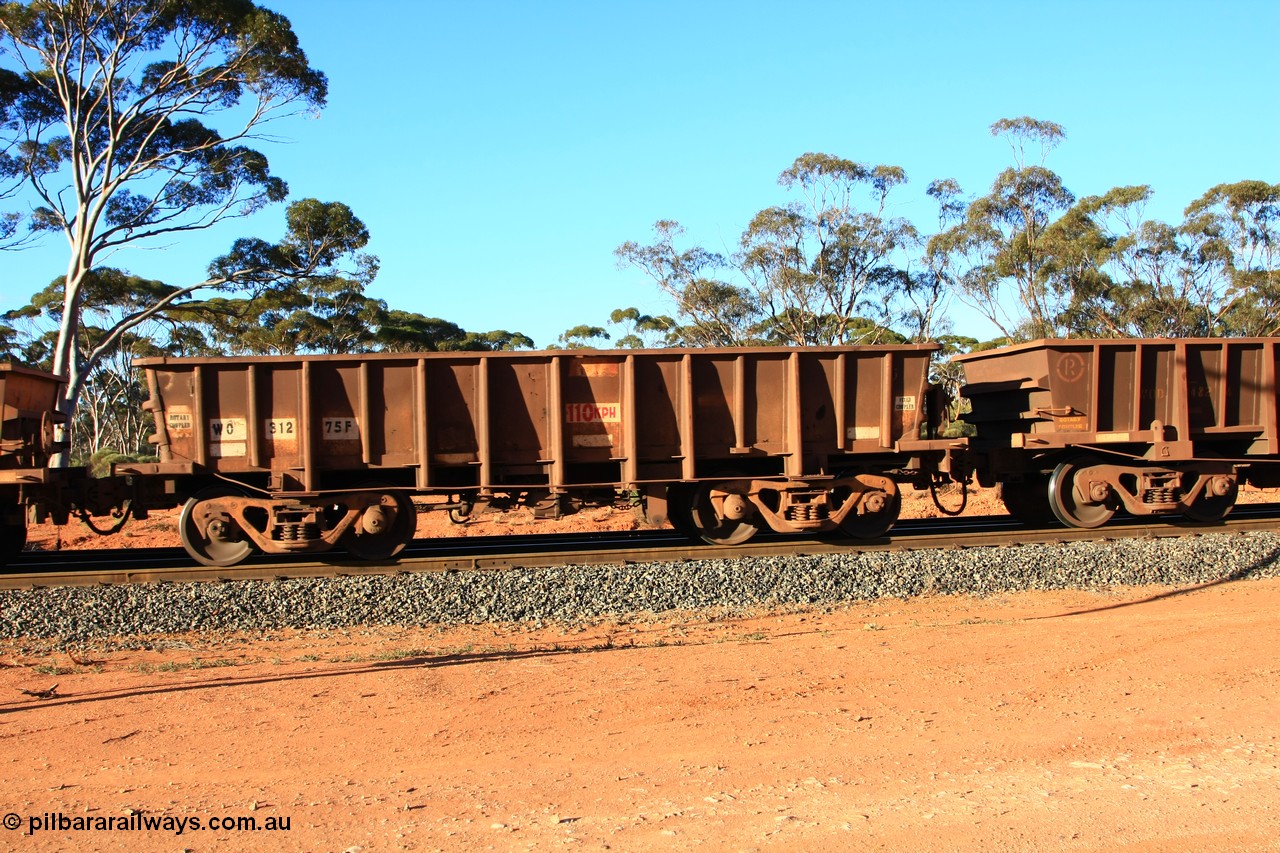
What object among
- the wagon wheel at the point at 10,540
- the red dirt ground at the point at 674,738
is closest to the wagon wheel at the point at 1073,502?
the red dirt ground at the point at 674,738

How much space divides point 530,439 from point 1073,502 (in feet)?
23.2

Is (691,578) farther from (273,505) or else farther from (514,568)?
(273,505)

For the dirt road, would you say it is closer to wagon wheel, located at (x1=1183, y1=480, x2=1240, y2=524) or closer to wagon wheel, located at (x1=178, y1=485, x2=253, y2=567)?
wagon wheel, located at (x1=178, y1=485, x2=253, y2=567)

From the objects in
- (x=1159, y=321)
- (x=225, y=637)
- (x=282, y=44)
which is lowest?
(x=225, y=637)

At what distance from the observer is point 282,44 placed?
26.7 meters

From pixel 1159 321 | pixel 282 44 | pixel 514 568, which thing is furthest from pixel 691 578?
pixel 1159 321

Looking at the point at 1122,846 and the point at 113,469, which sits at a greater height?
the point at 113,469

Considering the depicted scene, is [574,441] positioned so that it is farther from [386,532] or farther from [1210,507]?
[1210,507]

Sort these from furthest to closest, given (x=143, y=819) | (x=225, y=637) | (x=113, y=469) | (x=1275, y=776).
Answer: (x=113, y=469) < (x=225, y=637) < (x=1275, y=776) < (x=143, y=819)

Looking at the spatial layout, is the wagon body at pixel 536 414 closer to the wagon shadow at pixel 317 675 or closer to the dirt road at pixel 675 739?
the dirt road at pixel 675 739

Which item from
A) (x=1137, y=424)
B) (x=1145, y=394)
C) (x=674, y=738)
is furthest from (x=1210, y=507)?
(x=674, y=738)

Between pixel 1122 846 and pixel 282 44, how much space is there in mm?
28677

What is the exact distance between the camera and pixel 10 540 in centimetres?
1098

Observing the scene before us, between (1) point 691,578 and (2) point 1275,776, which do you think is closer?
(2) point 1275,776
